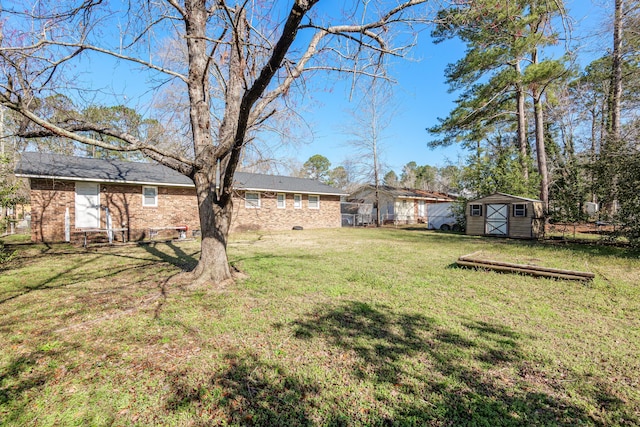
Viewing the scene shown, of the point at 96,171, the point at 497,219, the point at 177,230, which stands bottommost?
the point at 177,230

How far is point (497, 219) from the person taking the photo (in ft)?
50.0

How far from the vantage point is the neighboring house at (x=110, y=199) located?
11180mm

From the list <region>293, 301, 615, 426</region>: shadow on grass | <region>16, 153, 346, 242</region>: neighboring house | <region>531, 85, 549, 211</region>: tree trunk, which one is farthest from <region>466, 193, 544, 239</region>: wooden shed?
<region>293, 301, 615, 426</region>: shadow on grass

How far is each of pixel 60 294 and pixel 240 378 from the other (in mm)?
4566

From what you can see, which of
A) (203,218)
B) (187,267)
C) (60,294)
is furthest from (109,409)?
(187,267)

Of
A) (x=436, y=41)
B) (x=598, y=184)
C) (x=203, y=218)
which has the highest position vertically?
(x=436, y=41)

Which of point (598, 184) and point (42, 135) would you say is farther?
point (598, 184)

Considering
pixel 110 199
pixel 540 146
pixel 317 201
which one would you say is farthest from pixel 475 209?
pixel 110 199

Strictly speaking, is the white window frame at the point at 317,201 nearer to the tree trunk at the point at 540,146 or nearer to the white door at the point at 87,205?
the white door at the point at 87,205

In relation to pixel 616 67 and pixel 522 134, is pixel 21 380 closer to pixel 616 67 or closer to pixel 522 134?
pixel 616 67

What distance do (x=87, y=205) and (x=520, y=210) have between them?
20883mm

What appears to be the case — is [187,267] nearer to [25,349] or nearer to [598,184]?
[25,349]

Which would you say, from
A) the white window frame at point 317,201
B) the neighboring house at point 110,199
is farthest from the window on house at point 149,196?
the white window frame at point 317,201

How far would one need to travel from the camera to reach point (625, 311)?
4113 mm
